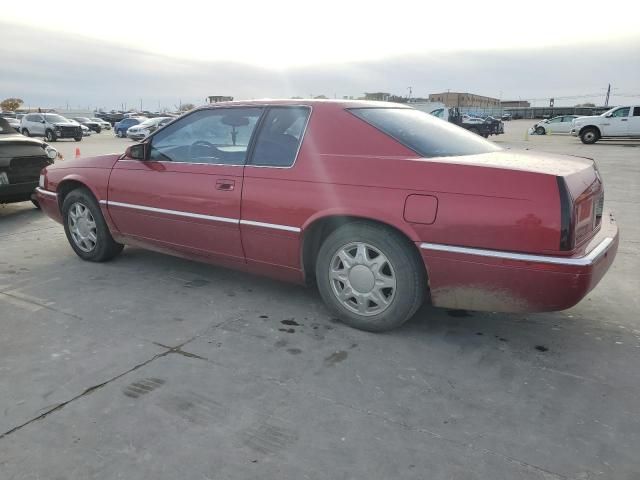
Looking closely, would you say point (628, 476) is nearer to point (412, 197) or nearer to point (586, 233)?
point (586, 233)

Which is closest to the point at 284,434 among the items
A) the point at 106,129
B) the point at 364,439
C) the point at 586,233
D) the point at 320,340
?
the point at 364,439

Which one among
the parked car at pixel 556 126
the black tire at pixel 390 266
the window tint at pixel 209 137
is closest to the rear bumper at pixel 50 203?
the window tint at pixel 209 137

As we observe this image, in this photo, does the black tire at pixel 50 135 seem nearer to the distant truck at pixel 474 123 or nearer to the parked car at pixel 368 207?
the distant truck at pixel 474 123

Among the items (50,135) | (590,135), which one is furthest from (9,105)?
(590,135)

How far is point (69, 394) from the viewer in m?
2.64

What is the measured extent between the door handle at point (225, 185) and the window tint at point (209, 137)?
157mm

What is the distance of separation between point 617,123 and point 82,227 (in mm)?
25068

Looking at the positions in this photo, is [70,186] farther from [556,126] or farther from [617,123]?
[556,126]

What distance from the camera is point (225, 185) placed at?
12.4ft

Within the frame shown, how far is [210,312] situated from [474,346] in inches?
71.6

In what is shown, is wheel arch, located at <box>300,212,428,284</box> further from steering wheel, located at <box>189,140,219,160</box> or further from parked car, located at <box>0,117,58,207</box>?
parked car, located at <box>0,117,58,207</box>

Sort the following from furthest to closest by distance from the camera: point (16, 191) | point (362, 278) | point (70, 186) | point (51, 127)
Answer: point (51, 127), point (16, 191), point (70, 186), point (362, 278)

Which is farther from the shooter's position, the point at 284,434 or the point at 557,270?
the point at 557,270

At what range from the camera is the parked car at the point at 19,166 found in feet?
22.4
